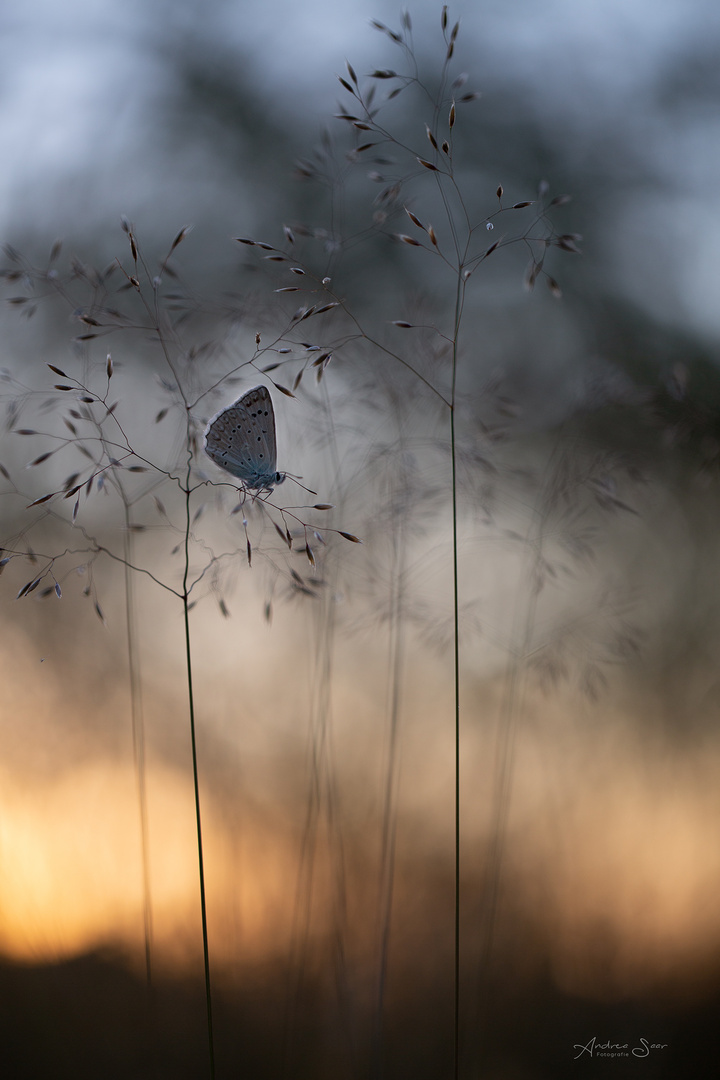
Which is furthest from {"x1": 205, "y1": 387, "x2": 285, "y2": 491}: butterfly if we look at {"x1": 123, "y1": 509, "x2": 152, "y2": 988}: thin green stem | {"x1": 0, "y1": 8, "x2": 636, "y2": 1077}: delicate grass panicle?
{"x1": 123, "y1": 509, "x2": 152, "y2": 988}: thin green stem

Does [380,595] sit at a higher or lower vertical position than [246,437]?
lower

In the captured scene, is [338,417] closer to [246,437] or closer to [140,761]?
[246,437]

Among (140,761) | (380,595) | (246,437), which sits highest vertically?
(246,437)

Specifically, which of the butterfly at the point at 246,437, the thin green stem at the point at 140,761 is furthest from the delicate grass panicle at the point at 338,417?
the butterfly at the point at 246,437

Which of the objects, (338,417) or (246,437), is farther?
(338,417)

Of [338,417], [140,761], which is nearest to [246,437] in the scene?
[338,417]

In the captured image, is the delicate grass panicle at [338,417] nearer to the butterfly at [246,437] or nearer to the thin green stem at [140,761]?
the thin green stem at [140,761]
